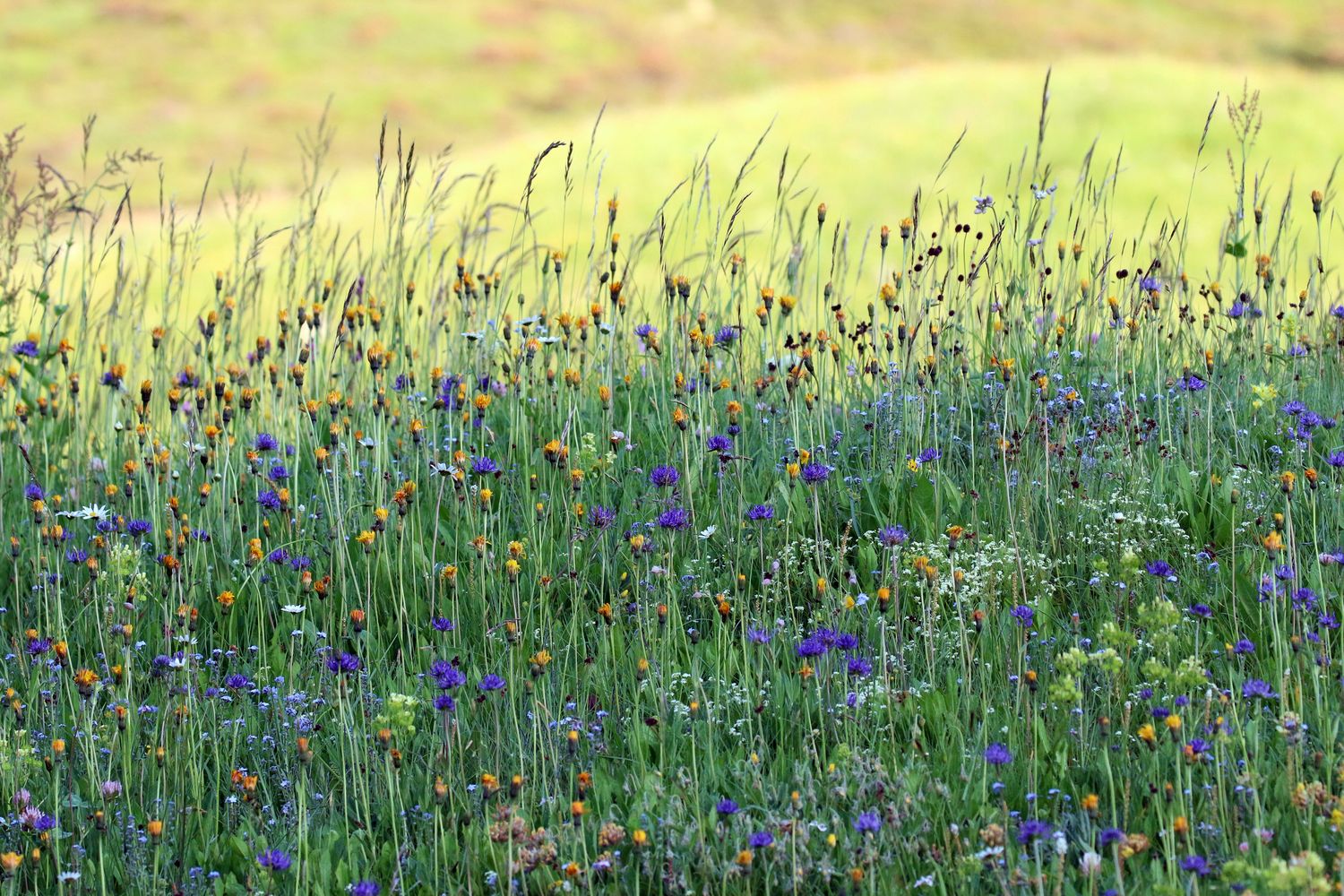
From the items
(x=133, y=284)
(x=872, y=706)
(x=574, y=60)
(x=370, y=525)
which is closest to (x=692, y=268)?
(x=133, y=284)

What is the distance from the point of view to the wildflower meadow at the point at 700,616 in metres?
2.27

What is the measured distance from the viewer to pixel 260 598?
3264mm

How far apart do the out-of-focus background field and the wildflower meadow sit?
8.53m

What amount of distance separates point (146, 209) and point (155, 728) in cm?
2060

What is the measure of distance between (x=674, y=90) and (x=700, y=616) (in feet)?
92.2

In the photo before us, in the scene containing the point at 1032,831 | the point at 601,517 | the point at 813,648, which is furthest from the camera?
the point at 601,517

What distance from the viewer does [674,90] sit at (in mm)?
29875

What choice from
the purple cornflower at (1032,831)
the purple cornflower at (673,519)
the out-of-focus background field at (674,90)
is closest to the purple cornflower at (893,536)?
the purple cornflower at (673,519)

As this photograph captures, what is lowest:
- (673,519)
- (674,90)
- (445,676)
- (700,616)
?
(700,616)

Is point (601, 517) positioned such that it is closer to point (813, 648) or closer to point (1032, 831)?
point (813, 648)

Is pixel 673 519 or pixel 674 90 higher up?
pixel 674 90

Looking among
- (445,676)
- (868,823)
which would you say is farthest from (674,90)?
(868,823)

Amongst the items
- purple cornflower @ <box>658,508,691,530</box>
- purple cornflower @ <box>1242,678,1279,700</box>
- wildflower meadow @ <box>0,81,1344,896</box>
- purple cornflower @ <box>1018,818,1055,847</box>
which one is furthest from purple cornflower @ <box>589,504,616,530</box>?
purple cornflower @ <box>1242,678,1279,700</box>

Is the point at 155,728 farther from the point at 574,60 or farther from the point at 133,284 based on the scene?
the point at 574,60
